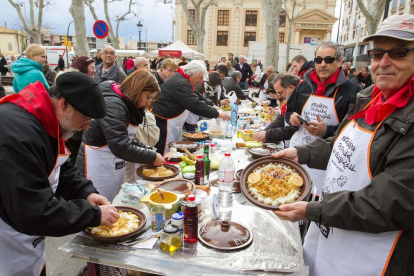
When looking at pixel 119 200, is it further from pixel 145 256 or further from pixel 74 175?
pixel 145 256

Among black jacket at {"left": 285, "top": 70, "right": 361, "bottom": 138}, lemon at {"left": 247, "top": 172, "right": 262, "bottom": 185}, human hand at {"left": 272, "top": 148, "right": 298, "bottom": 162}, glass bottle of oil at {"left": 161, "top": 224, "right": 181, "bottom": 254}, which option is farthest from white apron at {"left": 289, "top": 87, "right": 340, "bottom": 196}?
glass bottle of oil at {"left": 161, "top": 224, "right": 181, "bottom": 254}

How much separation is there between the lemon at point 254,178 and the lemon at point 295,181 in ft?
0.80

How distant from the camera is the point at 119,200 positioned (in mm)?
2418

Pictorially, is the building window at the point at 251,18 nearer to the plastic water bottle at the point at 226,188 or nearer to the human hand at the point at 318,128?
the human hand at the point at 318,128

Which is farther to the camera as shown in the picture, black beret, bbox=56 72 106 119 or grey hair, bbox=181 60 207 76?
grey hair, bbox=181 60 207 76

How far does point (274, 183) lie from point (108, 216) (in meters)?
1.27

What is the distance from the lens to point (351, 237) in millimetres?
1612

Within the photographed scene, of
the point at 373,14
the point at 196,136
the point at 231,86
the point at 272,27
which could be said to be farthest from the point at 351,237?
the point at 373,14

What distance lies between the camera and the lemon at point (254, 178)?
2.25 metres

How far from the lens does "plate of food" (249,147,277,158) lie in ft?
11.4

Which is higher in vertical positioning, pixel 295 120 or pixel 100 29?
pixel 100 29

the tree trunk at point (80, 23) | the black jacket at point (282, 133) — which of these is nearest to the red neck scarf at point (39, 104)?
the black jacket at point (282, 133)

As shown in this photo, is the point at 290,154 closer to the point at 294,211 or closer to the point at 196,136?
the point at 294,211

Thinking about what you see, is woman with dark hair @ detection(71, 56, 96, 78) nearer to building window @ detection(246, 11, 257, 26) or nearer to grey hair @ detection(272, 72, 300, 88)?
grey hair @ detection(272, 72, 300, 88)
